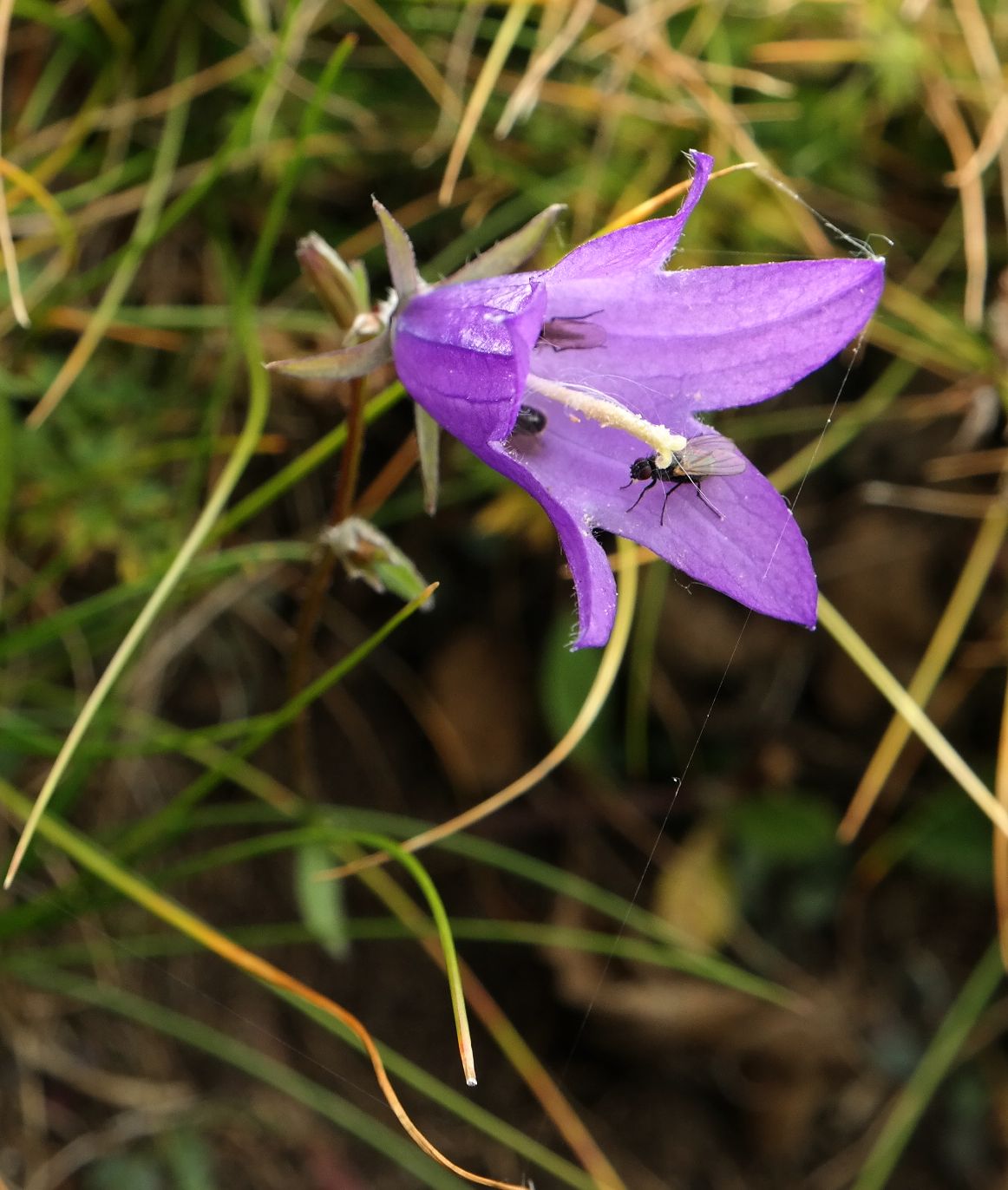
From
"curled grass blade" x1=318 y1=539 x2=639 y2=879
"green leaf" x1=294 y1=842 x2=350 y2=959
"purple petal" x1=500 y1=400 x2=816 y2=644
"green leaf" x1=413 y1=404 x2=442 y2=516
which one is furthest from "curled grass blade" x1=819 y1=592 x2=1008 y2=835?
"green leaf" x1=294 y1=842 x2=350 y2=959

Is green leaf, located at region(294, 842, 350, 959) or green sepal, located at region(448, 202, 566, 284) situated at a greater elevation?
green sepal, located at region(448, 202, 566, 284)

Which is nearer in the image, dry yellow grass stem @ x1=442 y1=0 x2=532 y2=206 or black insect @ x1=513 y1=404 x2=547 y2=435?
black insect @ x1=513 y1=404 x2=547 y2=435

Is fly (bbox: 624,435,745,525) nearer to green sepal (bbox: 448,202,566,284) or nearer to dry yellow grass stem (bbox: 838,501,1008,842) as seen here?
green sepal (bbox: 448,202,566,284)

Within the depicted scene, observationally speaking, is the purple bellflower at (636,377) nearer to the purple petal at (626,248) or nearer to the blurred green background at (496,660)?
the purple petal at (626,248)

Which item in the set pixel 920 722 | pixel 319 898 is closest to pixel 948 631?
pixel 920 722

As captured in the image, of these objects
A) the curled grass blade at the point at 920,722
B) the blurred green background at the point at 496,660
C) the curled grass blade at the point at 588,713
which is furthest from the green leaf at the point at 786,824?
the curled grass blade at the point at 588,713

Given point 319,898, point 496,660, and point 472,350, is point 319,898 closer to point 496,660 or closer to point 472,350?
point 496,660

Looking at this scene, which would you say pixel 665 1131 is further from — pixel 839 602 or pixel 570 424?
pixel 570 424
